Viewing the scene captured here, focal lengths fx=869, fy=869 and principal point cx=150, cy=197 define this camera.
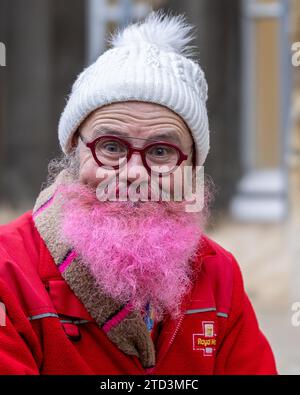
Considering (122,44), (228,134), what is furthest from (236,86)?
(122,44)

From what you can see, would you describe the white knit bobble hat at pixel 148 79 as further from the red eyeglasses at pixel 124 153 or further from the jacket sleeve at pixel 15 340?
the jacket sleeve at pixel 15 340

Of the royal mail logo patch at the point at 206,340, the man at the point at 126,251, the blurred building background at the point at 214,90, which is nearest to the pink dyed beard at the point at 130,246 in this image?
the man at the point at 126,251

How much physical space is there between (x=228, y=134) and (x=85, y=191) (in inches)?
268

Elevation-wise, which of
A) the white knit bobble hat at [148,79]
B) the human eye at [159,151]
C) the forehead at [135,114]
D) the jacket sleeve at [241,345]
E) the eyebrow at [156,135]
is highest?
the white knit bobble hat at [148,79]

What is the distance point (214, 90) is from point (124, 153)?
20.9 ft

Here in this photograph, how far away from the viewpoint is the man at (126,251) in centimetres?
222

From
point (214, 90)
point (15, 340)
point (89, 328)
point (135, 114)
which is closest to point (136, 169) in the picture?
point (135, 114)

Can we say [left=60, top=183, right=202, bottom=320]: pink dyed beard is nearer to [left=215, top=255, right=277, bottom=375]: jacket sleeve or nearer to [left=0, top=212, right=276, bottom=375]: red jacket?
[left=0, top=212, right=276, bottom=375]: red jacket

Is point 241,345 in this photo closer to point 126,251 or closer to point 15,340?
point 126,251

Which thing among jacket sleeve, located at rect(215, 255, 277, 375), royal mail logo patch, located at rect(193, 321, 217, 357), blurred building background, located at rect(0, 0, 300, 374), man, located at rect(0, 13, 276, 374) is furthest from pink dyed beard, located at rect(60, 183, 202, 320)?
blurred building background, located at rect(0, 0, 300, 374)

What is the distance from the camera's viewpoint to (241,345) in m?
2.50

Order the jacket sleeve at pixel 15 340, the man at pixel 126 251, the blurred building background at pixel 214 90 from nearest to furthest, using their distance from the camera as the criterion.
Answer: the jacket sleeve at pixel 15 340
the man at pixel 126 251
the blurred building background at pixel 214 90

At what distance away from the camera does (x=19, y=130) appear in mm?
8719
